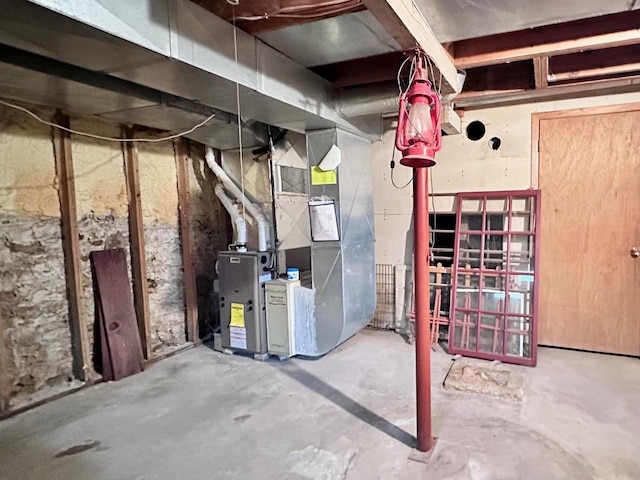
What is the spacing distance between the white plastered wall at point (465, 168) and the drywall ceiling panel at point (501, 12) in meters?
1.61

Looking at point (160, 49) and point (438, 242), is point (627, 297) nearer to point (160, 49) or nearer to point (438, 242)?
point (438, 242)

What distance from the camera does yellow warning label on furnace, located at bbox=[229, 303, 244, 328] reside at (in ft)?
11.6

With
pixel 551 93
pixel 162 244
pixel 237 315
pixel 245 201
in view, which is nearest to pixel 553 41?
pixel 551 93

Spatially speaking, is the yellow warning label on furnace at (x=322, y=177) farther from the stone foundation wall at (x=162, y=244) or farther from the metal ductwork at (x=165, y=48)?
the stone foundation wall at (x=162, y=244)

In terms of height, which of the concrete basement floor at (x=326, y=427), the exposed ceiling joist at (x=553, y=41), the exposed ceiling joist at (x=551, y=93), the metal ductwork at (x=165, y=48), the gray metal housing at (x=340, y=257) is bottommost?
the concrete basement floor at (x=326, y=427)

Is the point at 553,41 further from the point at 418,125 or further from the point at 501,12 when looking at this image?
the point at 418,125

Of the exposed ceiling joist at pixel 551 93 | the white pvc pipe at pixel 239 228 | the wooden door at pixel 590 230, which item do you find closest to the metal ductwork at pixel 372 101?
the exposed ceiling joist at pixel 551 93

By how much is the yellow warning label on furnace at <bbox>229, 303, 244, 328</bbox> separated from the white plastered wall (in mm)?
1429

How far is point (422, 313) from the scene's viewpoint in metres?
2.12

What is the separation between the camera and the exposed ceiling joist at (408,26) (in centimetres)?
155

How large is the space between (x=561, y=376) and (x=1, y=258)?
3.79 m

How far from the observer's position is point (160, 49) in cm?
164

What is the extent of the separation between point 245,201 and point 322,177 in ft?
2.57

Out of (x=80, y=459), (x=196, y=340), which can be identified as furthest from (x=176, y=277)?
(x=80, y=459)
